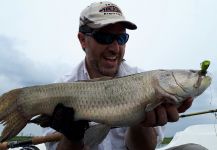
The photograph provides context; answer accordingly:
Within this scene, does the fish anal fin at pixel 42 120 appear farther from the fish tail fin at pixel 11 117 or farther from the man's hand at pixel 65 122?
Result: the fish tail fin at pixel 11 117

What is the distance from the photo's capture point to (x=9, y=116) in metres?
5.21

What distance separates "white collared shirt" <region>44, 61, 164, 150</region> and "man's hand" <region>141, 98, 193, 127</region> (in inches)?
50.3

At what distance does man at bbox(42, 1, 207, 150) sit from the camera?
5992 mm

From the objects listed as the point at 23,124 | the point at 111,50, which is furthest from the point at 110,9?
the point at 23,124

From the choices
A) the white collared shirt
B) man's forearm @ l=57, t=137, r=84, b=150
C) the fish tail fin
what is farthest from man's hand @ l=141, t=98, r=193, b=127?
the fish tail fin

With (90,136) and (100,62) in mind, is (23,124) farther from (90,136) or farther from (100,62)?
(100,62)

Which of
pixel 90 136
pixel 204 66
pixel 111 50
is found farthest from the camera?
pixel 111 50

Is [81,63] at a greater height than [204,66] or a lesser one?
lesser

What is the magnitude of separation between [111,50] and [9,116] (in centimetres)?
179

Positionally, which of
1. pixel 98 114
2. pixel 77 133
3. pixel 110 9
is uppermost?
pixel 110 9

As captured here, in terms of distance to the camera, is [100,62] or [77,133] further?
[100,62]

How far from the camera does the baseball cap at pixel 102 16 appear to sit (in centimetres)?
629

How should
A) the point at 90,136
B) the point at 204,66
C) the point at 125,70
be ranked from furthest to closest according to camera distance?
the point at 125,70 → the point at 90,136 → the point at 204,66

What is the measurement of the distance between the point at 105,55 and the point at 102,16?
0.55 m
